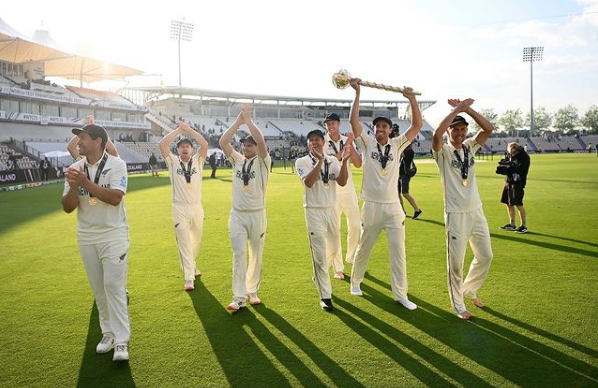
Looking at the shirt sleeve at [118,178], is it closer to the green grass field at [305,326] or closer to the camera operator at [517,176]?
the green grass field at [305,326]

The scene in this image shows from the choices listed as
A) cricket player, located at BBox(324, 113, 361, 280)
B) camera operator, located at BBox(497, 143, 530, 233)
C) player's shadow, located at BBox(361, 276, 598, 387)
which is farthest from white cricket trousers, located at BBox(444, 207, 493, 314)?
camera operator, located at BBox(497, 143, 530, 233)

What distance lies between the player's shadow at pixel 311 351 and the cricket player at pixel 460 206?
1738 mm

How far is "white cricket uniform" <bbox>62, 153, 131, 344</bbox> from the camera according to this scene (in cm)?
409

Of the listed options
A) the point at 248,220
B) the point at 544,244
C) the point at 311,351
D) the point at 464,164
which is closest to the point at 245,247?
the point at 248,220

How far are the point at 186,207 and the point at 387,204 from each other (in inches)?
118

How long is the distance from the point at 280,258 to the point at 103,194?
4248 millimetres

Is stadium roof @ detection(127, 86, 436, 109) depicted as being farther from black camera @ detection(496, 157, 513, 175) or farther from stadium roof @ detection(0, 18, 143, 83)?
black camera @ detection(496, 157, 513, 175)

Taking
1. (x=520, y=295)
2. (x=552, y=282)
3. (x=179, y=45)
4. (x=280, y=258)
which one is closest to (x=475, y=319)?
(x=520, y=295)

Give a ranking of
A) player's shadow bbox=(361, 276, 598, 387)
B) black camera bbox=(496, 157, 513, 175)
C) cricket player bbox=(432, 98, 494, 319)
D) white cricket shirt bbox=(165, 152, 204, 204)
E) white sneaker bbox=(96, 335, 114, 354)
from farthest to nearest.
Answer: black camera bbox=(496, 157, 513, 175) < white cricket shirt bbox=(165, 152, 204, 204) < cricket player bbox=(432, 98, 494, 319) < white sneaker bbox=(96, 335, 114, 354) < player's shadow bbox=(361, 276, 598, 387)

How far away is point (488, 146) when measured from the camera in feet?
248

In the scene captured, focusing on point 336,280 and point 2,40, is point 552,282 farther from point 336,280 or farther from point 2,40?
point 2,40

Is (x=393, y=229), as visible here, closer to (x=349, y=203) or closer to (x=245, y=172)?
(x=349, y=203)

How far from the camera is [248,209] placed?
541 centimetres

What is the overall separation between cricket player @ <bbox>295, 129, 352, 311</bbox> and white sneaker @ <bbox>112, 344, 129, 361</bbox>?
7.45 feet
